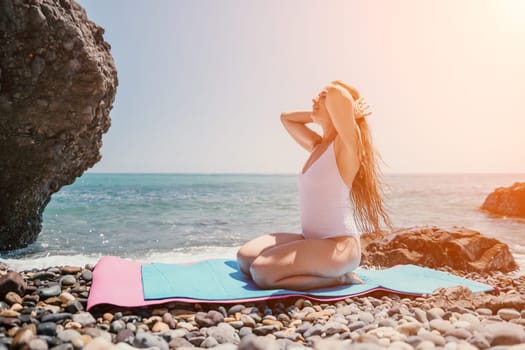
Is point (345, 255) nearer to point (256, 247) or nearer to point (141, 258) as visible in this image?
point (256, 247)

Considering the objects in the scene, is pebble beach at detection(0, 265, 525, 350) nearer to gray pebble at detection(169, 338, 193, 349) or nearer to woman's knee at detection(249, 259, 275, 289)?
gray pebble at detection(169, 338, 193, 349)

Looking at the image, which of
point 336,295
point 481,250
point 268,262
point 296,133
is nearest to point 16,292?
point 268,262

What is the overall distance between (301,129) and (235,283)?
199 cm

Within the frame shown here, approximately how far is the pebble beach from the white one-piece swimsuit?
28.2 inches

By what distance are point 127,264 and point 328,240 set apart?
2.38 m

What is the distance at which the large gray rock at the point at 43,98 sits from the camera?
6.34 meters

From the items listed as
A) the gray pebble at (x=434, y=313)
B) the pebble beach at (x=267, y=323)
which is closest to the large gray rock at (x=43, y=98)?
the pebble beach at (x=267, y=323)

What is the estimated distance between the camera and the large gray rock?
20.8ft

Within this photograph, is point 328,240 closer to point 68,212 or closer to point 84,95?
point 84,95

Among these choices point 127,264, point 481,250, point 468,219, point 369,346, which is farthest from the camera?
point 468,219

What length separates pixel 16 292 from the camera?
337 centimetres

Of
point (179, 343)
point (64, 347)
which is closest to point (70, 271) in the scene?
point (64, 347)

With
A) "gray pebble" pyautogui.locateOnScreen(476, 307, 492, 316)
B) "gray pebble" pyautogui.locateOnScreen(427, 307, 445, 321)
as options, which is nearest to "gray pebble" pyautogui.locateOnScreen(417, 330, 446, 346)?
"gray pebble" pyautogui.locateOnScreen(427, 307, 445, 321)

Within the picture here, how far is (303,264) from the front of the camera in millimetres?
3709
